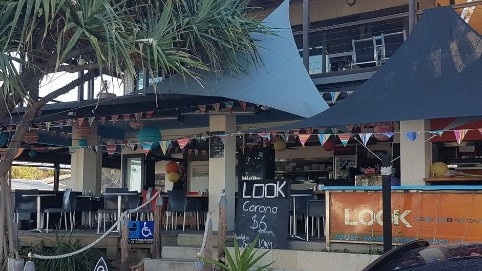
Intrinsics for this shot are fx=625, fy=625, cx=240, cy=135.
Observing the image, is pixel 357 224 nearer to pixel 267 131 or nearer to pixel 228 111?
pixel 267 131

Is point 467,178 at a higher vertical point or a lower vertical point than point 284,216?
higher

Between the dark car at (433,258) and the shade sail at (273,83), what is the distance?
738 cm

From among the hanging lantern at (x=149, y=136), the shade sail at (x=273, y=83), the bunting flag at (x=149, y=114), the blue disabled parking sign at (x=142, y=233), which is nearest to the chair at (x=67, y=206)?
the hanging lantern at (x=149, y=136)

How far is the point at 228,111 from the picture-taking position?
12.2 meters

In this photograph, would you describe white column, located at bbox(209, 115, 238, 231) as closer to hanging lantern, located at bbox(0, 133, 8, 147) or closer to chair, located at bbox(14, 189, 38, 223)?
chair, located at bbox(14, 189, 38, 223)

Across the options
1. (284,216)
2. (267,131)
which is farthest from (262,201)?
(267,131)

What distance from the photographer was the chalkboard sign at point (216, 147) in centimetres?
1236

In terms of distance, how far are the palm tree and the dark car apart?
575 centimetres

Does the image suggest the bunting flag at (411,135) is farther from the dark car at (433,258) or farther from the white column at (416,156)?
the dark car at (433,258)

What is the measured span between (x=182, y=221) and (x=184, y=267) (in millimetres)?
4500

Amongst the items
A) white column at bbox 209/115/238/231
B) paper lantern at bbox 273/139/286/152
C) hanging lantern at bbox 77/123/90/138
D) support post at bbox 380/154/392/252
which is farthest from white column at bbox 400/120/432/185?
hanging lantern at bbox 77/123/90/138

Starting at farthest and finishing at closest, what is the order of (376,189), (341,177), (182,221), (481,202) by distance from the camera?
(341,177), (182,221), (376,189), (481,202)

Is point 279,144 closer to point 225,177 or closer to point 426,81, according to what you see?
point 225,177

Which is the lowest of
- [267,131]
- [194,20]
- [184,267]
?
[184,267]
